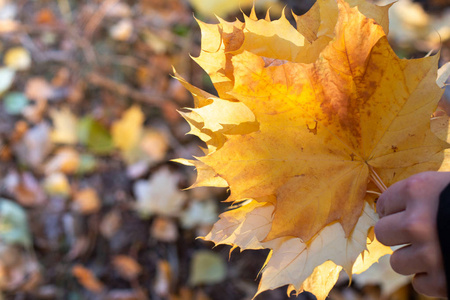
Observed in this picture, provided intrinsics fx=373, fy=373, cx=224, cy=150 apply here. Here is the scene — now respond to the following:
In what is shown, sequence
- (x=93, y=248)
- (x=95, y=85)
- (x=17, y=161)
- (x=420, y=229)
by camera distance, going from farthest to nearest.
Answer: (x=95, y=85) < (x=17, y=161) < (x=93, y=248) < (x=420, y=229)

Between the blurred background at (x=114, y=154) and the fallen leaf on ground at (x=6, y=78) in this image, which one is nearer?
the blurred background at (x=114, y=154)

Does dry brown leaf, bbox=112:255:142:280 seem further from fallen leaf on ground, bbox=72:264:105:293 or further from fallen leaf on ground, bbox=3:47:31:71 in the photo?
fallen leaf on ground, bbox=3:47:31:71

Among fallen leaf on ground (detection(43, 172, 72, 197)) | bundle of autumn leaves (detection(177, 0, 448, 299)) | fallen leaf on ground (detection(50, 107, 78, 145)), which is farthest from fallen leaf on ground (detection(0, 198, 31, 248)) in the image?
bundle of autumn leaves (detection(177, 0, 448, 299))

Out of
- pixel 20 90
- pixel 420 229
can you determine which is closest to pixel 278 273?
pixel 420 229

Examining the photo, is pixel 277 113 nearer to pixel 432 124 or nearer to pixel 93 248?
pixel 432 124

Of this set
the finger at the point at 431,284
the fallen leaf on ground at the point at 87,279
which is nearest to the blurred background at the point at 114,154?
the fallen leaf on ground at the point at 87,279

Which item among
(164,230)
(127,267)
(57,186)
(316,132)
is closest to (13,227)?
(57,186)

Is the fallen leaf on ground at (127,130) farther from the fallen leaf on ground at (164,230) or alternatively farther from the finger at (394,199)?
the finger at (394,199)

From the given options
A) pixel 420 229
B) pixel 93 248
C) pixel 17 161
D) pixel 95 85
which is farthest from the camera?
pixel 95 85
